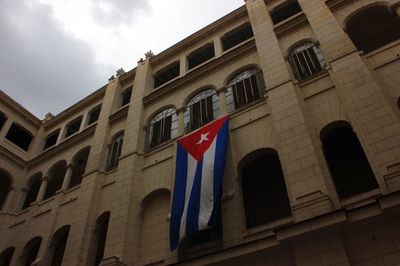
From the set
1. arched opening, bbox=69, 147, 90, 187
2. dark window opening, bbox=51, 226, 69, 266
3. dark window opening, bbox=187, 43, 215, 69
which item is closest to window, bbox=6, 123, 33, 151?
arched opening, bbox=69, 147, 90, 187

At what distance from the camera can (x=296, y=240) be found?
930cm

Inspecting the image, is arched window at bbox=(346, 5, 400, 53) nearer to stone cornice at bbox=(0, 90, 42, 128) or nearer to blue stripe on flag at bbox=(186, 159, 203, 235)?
blue stripe on flag at bbox=(186, 159, 203, 235)

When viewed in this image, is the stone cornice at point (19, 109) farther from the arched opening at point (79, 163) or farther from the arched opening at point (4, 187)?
the arched opening at point (79, 163)

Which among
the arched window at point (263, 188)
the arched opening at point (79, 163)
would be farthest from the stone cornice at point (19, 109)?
the arched window at point (263, 188)

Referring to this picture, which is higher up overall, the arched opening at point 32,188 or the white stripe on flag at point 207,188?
the arched opening at point 32,188

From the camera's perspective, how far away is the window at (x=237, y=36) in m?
19.7

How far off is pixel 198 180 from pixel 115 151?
7.97 m

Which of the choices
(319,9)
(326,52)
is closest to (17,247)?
(326,52)

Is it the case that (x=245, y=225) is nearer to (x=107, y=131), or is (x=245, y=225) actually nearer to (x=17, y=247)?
(x=107, y=131)

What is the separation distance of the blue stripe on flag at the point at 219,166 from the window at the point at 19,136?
57.6ft

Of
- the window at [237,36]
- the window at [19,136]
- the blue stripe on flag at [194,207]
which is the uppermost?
the window at [237,36]

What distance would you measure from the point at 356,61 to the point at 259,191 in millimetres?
5717

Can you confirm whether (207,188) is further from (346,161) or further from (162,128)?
(162,128)

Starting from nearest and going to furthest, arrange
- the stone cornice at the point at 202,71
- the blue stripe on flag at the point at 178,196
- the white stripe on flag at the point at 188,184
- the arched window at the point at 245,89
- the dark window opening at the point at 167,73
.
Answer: the white stripe on flag at the point at 188,184
the blue stripe on flag at the point at 178,196
the arched window at the point at 245,89
the stone cornice at the point at 202,71
the dark window opening at the point at 167,73
